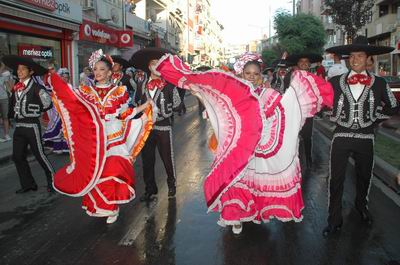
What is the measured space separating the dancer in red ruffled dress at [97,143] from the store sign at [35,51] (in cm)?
1255

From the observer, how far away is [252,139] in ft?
14.9

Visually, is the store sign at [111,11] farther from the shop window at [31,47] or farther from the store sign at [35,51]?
the store sign at [35,51]

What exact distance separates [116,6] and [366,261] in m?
25.2

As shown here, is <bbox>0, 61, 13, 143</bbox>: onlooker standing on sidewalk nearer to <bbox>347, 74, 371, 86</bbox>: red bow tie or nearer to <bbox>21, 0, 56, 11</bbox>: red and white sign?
<bbox>21, 0, 56, 11</bbox>: red and white sign

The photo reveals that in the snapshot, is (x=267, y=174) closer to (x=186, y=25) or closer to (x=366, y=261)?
(x=366, y=261)

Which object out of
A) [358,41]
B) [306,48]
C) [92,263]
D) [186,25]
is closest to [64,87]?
[92,263]

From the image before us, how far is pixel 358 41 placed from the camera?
197 inches

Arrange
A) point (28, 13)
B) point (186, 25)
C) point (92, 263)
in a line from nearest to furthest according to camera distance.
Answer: point (92, 263), point (28, 13), point (186, 25)

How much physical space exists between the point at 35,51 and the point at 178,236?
14.7 metres

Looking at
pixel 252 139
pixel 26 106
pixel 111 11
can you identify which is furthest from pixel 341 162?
pixel 111 11

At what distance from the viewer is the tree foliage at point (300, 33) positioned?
3700 cm

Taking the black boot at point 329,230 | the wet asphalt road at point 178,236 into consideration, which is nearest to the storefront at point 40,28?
the wet asphalt road at point 178,236

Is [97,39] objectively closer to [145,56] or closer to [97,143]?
[145,56]

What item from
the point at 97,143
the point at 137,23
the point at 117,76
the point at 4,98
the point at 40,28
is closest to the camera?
the point at 97,143
